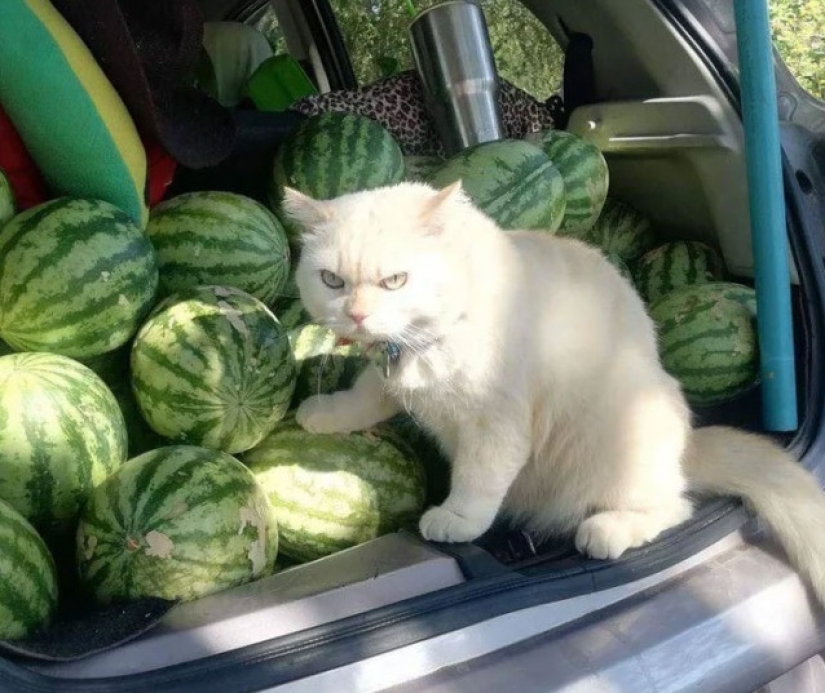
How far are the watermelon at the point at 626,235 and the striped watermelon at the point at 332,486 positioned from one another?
3.23 ft

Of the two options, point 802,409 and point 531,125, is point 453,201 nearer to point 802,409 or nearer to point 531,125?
point 802,409

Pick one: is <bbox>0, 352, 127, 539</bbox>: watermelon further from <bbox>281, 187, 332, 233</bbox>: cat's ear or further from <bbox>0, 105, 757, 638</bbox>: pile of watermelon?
<bbox>281, 187, 332, 233</bbox>: cat's ear

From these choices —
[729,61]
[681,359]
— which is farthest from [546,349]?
[729,61]

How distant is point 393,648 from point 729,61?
1401mm

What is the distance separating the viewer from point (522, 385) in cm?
135

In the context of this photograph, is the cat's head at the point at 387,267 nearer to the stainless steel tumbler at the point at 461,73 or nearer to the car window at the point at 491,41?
the stainless steel tumbler at the point at 461,73

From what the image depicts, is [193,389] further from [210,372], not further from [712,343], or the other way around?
[712,343]

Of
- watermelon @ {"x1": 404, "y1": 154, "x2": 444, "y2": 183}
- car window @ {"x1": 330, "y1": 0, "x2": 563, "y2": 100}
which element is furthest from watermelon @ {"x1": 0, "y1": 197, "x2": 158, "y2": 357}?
car window @ {"x1": 330, "y1": 0, "x2": 563, "y2": 100}

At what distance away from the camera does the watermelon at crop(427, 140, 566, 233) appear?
6.09ft

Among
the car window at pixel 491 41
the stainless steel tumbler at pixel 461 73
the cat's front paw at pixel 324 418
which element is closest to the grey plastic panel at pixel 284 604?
the cat's front paw at pixel 324 418

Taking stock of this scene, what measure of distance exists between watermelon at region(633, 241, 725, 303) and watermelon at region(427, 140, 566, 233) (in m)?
0.30

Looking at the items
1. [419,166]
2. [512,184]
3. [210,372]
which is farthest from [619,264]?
[210,372]

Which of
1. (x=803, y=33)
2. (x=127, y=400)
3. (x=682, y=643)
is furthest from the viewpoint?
(x=803, y=33)

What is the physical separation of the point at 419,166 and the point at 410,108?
0.98 ft
